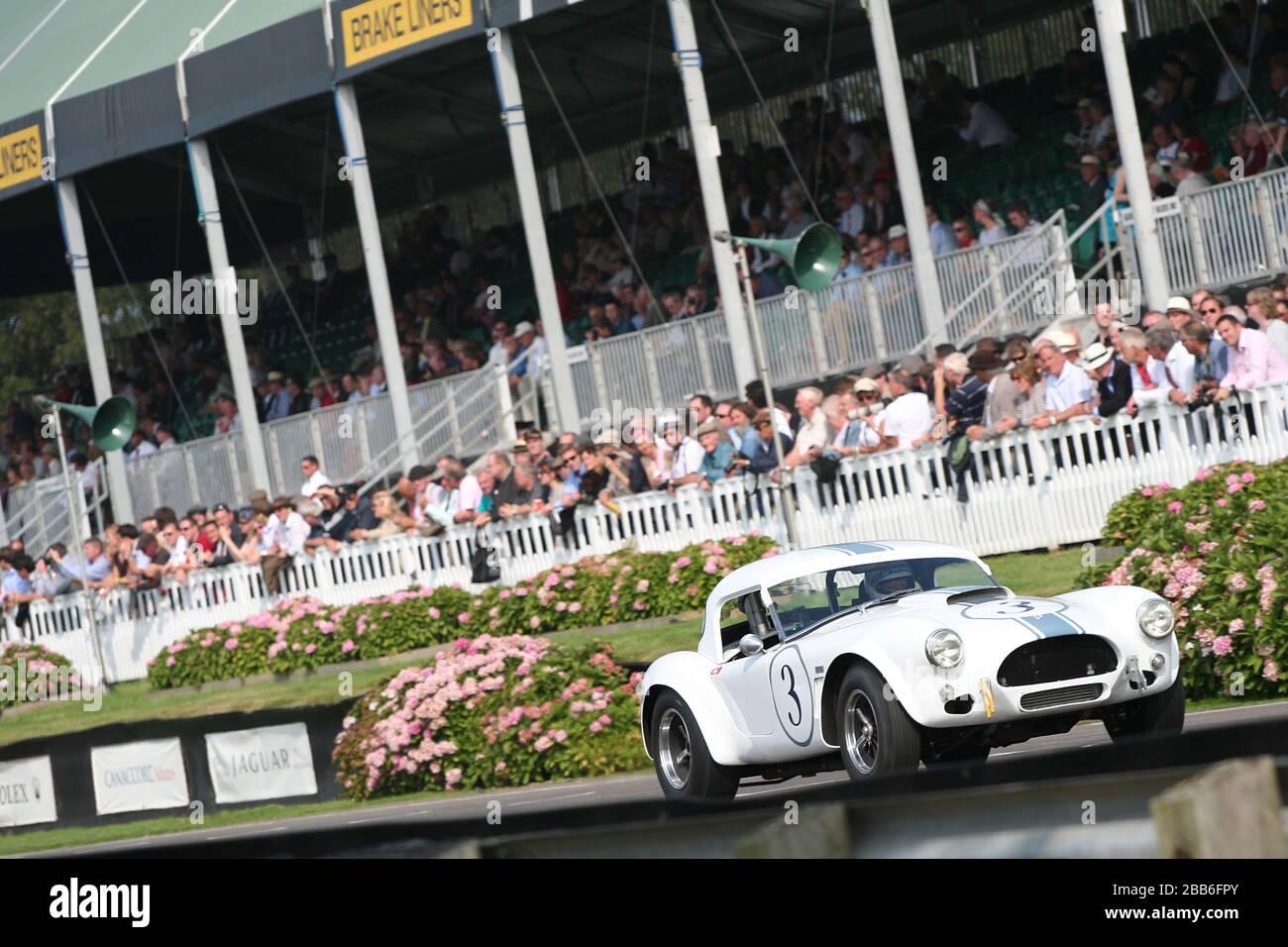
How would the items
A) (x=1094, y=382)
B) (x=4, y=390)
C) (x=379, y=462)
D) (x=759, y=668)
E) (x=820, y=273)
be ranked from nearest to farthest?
(x=759, y=668)
(x=1094, y=382)
(x=820, y=273)
(x=379, y=462)
(x=4, y=390)

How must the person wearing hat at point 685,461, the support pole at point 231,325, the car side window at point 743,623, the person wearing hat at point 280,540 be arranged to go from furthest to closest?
the support pole at point 231,325 < the person wearing hat at point 280,540 < the person wearing hat at point 685,461 < the car side window at point 743,623

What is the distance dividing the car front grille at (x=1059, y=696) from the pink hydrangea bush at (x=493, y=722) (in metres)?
5.72

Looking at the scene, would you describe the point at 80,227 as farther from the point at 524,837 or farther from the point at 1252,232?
the point at 524,837

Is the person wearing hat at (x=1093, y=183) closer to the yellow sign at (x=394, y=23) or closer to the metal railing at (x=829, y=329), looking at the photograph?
the metal railing at (x=829, y=329)

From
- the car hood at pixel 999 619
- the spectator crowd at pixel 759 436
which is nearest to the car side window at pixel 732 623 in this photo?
the car hood at pixel 999 619

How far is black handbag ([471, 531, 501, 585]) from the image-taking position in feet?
72.1

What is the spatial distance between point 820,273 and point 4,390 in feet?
184

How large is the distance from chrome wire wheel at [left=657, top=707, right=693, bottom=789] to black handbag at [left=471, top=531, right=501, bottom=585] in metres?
10.4

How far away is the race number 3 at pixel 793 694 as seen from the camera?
10.3m

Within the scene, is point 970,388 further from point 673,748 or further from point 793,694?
point 793,694

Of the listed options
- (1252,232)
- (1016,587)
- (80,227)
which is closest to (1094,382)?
(1016,587)

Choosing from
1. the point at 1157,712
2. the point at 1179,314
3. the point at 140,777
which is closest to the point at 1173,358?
the point at 1179,314

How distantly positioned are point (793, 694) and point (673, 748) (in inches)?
58.5
